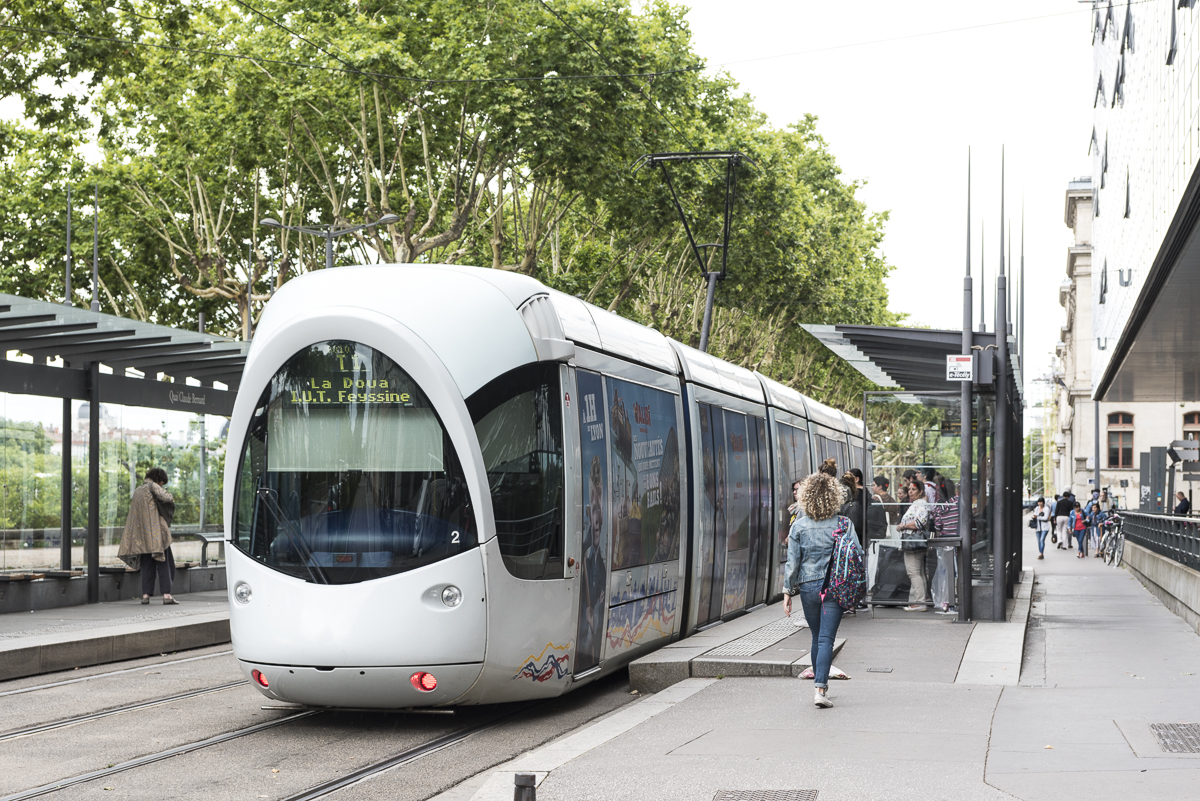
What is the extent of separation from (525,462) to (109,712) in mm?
3433

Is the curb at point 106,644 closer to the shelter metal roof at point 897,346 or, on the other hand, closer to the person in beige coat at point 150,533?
the person in beige coat at point 150,533

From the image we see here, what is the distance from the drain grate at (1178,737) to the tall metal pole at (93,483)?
12.3 meters

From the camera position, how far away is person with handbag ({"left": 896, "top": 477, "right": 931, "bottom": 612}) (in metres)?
15.1

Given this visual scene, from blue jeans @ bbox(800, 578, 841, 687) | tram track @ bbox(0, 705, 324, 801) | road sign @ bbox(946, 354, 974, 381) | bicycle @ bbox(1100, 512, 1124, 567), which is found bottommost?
bicycle @ bbox(1100, 512, 1124, 567)

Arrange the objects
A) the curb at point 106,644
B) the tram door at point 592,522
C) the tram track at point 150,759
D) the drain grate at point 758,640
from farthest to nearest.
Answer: the curb at point 106,644, the drain grate at point 758,640, the tram door at point 592,522, the tram track at point 150,759

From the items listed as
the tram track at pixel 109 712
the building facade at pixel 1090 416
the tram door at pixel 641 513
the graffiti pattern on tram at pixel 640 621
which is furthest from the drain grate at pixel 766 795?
the building facade at pixel 1090 416

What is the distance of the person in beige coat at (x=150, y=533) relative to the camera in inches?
656

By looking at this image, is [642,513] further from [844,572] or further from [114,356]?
[114,356]

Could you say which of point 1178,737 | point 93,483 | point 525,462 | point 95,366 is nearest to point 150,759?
point 525,462

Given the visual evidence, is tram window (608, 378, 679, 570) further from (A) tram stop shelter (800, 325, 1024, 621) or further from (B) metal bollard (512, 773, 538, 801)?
(B) metal bollard (512, 773, 538, 801)

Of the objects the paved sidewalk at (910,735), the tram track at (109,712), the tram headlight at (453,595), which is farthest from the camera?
the tram track at (109,712)

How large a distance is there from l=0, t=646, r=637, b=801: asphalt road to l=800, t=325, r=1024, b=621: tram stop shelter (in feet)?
15.8

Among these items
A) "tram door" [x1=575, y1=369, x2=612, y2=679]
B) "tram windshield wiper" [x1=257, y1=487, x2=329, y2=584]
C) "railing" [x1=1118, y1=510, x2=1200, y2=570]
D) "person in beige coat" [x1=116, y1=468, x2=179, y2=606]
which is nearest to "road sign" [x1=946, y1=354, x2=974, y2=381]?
"railing" [x1=1118, y1=510, x2=1200, y2=570]

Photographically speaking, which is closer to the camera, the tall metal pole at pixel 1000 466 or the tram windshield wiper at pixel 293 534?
the tram windshield wiper at pixel 293 534
